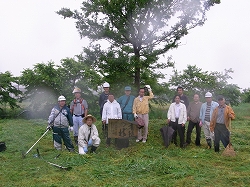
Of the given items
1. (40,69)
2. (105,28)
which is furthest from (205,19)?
(40,69)

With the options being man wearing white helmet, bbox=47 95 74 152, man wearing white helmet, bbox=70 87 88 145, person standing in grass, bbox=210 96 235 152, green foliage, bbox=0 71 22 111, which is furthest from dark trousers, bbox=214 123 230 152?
green foliage, bbox=0 71 22 111

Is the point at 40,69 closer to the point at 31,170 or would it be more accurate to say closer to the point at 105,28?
the point at 105,28

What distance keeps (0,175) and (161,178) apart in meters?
3.00

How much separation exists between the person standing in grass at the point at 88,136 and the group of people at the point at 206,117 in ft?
7.06

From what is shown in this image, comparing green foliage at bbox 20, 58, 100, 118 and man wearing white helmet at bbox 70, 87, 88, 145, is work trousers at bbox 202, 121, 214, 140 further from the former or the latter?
→ green foliage at bbox 20, 58, 100, 118

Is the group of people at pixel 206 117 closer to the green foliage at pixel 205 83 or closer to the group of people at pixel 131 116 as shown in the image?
the group of people at pixel 131 116

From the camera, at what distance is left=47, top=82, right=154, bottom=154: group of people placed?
7.07m

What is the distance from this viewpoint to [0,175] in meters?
5.31

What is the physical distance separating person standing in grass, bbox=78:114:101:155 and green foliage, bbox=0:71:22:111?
11.3 metres

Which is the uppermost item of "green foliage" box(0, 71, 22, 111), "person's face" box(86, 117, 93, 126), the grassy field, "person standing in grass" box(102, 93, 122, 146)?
"green foliage" box(0, 71, 22, 111)

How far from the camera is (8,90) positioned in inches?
667

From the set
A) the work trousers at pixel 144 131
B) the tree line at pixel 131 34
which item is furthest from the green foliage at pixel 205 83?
the work trousers at pixel 144 131

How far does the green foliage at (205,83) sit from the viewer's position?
16.2 metres

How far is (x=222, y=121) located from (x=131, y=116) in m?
2.46
